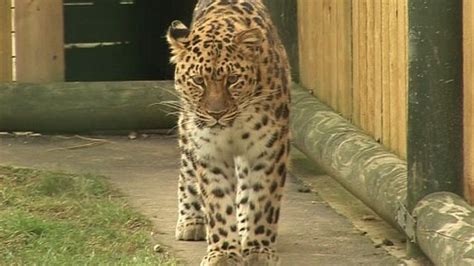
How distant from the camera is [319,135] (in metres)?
7.36

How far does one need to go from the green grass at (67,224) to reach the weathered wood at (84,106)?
947 mm

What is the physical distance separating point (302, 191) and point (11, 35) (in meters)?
2.55

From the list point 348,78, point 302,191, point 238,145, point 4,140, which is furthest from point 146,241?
point 4,140

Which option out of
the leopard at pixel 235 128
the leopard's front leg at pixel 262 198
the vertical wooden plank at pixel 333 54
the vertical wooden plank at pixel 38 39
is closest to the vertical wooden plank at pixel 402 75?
the leopard at pixel 235 128

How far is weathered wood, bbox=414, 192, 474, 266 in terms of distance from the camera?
16.3ft

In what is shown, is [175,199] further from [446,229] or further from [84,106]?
[446,229]

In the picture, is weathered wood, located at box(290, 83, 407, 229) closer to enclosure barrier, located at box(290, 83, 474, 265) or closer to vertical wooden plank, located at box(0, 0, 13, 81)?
enclosure barrier, located at box(290, 83, 474, 265)

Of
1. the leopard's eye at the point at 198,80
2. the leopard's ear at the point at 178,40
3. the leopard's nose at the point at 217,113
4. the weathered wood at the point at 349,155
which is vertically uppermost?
the leopard's ear at the point at 178,40

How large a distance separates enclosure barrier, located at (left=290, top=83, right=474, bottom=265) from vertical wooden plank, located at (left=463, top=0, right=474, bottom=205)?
0.09 metres

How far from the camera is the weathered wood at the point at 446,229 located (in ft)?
16.3

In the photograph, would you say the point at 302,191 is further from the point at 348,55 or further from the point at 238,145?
the point at 238,145

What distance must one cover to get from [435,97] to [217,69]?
0.91 m

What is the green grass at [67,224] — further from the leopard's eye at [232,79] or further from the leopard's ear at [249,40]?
the leopard's ear at [249,40]

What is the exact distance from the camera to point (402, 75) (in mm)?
6270
